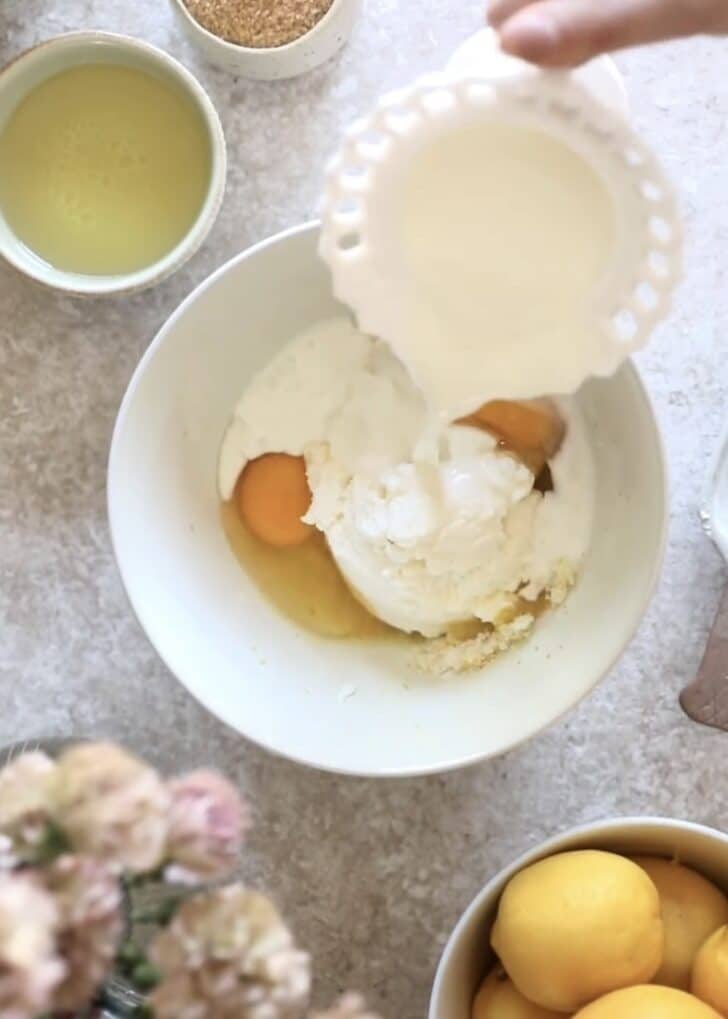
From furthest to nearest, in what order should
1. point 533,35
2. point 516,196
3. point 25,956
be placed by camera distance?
point 516,196
point 533,35
point 25,956

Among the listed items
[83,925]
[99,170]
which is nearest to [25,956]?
[83,925]

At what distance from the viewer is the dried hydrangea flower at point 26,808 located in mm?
Answer: 430

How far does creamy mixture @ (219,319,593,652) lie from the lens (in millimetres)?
825

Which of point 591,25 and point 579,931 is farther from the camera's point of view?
point 579,931

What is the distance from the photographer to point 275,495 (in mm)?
867

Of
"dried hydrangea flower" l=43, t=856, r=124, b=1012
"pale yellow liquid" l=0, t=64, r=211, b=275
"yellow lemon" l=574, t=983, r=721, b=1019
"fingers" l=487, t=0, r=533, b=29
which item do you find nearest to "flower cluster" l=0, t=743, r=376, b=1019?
"dried hydrangea flower" l=43, t=856, r=124, b=1012

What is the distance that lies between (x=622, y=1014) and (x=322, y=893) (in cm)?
28

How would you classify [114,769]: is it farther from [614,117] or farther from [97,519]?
[97,519]

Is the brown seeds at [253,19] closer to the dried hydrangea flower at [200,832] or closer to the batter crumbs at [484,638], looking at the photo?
the batter crumbs at [484,638]

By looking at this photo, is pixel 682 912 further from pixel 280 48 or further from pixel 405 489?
pixel 280 48

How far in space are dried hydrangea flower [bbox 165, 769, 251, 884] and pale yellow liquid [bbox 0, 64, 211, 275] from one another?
0.53 meters

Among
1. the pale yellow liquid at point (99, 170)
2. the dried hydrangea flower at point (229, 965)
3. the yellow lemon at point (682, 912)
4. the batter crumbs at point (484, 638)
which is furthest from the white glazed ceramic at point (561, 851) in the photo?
the pale yellow liquid at point (99, 170)

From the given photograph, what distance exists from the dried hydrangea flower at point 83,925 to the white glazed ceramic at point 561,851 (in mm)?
395

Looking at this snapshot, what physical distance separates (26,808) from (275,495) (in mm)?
451
